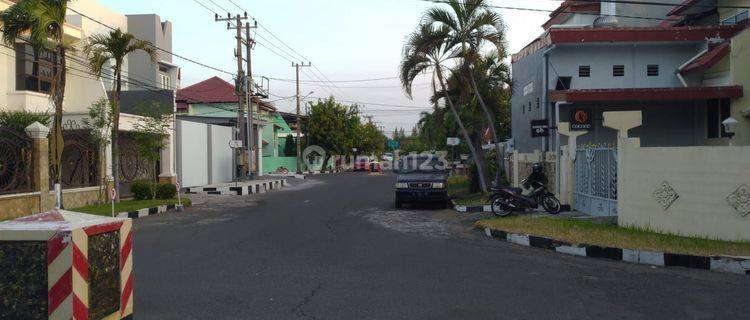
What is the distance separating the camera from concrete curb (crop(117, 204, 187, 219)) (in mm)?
17656

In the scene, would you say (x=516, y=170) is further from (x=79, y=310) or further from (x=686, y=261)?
(x=79, y=310)

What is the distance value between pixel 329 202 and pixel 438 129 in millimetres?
8251

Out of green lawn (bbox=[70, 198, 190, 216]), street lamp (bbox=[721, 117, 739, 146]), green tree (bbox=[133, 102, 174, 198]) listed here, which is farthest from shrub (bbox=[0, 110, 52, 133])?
street lamp (bbox=[721, 117, 739, 146])

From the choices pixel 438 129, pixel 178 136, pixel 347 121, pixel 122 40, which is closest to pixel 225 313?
pixel 122 40

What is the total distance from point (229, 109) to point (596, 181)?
1650 inches

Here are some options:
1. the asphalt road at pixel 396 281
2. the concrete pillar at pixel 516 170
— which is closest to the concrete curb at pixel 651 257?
the asphalt road at pixel 396 281

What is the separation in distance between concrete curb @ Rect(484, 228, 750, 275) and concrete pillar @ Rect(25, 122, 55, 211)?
13228 mm

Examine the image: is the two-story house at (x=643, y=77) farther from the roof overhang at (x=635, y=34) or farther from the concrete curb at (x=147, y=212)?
the concrete curb at (x=147, y=212)

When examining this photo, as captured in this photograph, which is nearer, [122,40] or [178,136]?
[122,40]

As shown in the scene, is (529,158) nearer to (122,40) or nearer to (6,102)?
(122,40)

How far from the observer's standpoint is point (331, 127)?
62.7 meters

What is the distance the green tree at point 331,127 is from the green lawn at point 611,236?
161 feet

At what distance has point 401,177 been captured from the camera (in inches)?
813

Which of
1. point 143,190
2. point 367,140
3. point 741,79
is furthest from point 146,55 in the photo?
point 367,140
